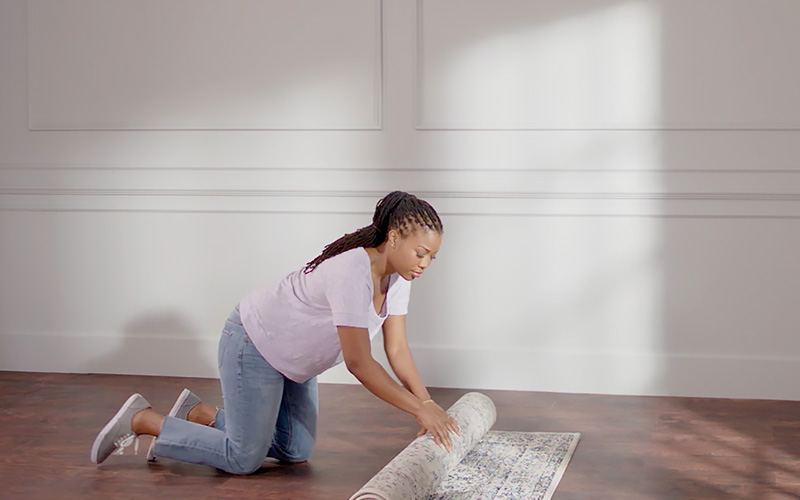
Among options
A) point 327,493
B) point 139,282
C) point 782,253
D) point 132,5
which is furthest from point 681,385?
point 132,5

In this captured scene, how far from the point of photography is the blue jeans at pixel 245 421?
2.45 metres

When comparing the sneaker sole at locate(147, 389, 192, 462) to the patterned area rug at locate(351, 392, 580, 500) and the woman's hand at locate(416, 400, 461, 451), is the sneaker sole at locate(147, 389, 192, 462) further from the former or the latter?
the woman's hand at locate(416, 400, 461, 451)

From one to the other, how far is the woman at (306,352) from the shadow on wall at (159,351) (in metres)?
1.11

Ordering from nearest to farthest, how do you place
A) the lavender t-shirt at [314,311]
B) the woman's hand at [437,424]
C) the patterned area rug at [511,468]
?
the woman's hand at [437,424] → the lavender t-shirt at [314,311] → the patterned area rug at [511,468]

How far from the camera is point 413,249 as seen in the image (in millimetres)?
2207

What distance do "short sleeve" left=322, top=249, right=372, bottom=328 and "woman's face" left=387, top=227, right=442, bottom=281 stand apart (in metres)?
0.08

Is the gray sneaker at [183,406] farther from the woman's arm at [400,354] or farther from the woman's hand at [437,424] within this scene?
the woman's hand at [437,424]

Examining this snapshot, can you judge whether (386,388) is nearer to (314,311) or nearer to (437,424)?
(437,424)

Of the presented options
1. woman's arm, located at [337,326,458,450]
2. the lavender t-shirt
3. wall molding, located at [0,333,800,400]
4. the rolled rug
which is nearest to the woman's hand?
woman's arm, located at [337,326,458,450]

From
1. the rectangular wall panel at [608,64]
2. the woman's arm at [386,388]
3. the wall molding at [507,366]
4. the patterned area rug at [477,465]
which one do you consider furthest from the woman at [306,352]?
the rectangular wall panel at [608,64]

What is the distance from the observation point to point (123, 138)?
12.6ft

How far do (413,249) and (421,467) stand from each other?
0.51 metres

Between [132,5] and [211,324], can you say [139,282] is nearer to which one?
[211,324]

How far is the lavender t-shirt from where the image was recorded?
2223 millimetres
